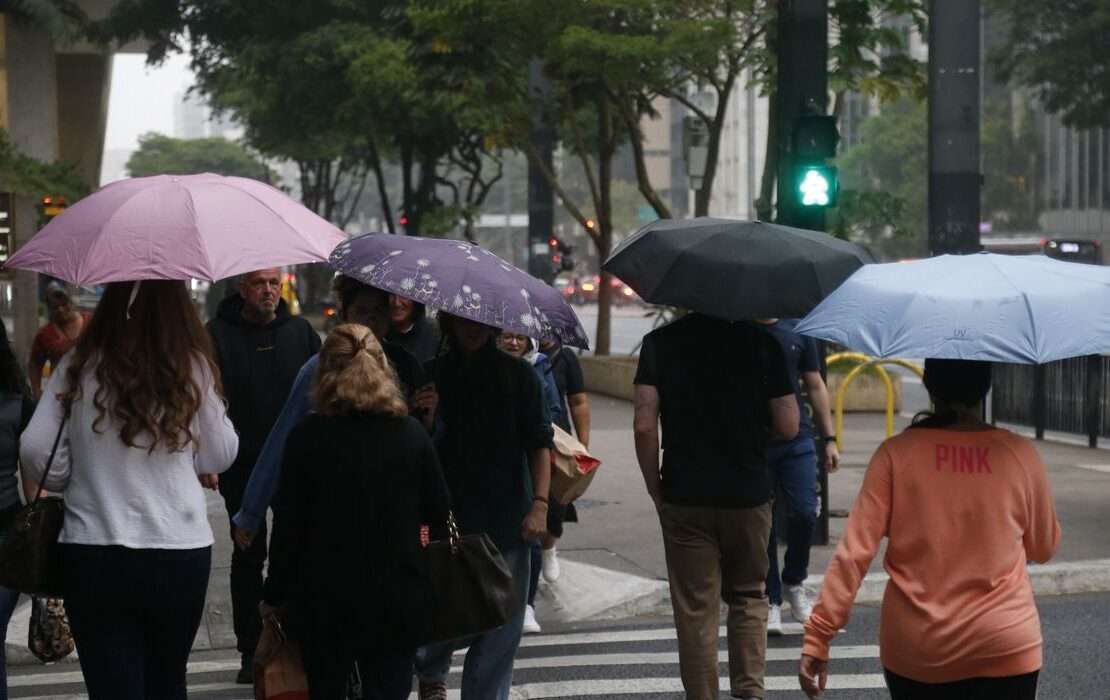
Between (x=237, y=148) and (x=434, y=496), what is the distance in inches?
4768

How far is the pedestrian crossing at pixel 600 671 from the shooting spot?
8.21m

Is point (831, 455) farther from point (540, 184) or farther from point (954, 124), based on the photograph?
point (540, 184)

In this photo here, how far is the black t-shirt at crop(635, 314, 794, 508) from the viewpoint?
680 cm

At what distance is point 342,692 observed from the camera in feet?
17.6

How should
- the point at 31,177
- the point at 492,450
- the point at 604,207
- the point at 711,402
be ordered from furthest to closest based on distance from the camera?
1. the point at 604,207
2. the point at 31,177
3. the point at 711,402
4. the point at 492,450

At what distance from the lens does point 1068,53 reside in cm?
4675

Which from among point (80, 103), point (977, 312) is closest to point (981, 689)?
point (977, 312)

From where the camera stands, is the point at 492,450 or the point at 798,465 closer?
the point at 492,450

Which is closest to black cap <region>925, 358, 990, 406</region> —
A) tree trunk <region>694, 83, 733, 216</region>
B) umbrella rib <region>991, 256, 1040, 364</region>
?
umbrella rib <region>991, 256, 1040, 364</region>

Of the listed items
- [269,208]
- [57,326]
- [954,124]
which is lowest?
[57,326]

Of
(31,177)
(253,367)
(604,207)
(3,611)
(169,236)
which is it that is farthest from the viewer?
(604,207)

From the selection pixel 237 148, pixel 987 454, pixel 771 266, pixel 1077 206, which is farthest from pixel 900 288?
pixel 237 148

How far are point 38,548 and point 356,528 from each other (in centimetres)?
86

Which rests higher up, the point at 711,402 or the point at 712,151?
the point at 712,151
